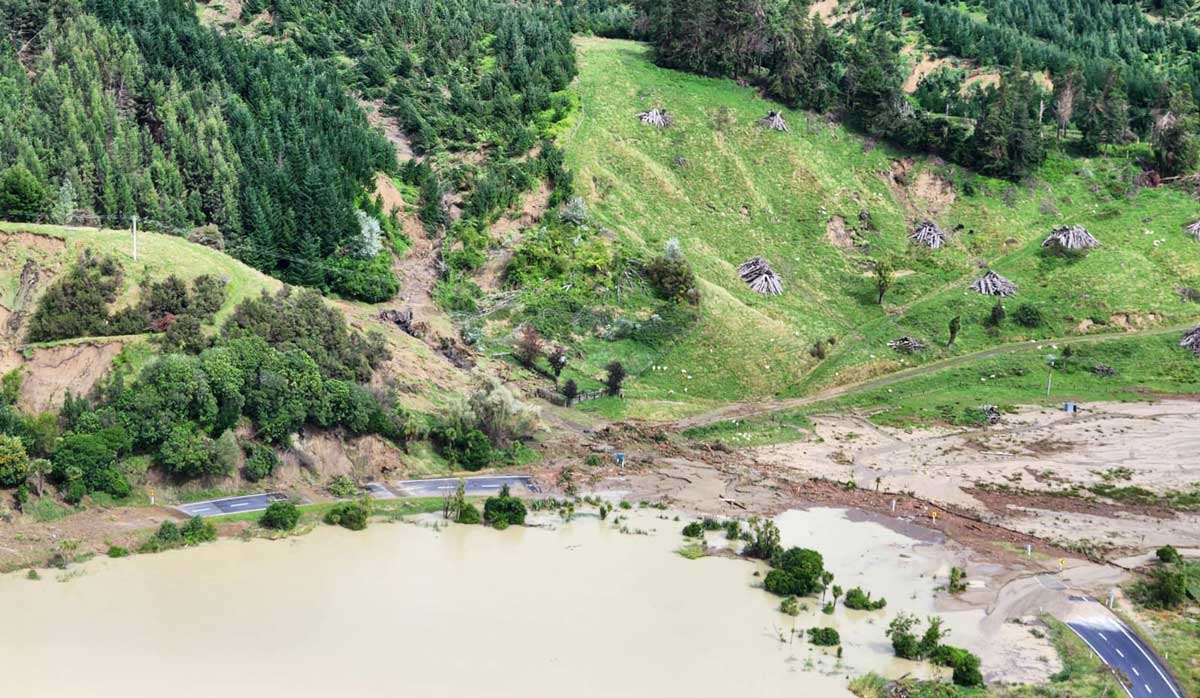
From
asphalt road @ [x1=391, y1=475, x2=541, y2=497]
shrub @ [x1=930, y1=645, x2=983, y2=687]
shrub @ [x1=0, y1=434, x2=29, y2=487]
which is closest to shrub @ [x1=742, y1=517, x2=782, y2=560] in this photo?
shrub @ [x1=930, y1=645, x2=983, y2=687]

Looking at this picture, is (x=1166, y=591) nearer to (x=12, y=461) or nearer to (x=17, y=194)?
(x=12, y=461)

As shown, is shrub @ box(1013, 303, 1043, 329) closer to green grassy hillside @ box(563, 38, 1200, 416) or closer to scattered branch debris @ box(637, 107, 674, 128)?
green grassy hillside @ box(563, 38, 1200, 416)

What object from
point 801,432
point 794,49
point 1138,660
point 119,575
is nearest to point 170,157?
point 119,575

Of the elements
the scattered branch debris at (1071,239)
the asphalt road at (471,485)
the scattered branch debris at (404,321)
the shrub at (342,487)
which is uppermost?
the scattered branch debris at (1071,239)

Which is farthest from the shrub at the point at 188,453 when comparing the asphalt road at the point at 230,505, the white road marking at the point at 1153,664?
Answer: the white road marking at the point at 1153,664

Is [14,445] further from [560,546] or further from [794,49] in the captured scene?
[794,49]

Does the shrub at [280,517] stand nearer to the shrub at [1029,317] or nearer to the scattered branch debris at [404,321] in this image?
the scattered branch debris at [404,321]

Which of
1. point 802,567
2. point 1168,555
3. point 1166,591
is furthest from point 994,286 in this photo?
point 802,567
